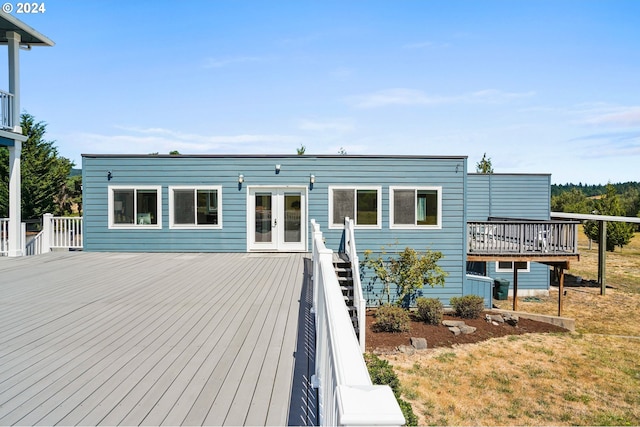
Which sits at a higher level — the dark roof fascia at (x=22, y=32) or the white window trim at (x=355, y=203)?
the dark roof fascia at (x=22, y=32)

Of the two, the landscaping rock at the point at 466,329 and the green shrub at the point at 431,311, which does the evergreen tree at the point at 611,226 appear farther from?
the green shrub at the point at 431,311

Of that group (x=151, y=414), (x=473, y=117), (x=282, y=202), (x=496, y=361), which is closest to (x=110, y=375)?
(x=151, y=414)

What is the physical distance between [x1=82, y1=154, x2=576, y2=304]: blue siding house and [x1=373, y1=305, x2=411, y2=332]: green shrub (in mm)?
2079

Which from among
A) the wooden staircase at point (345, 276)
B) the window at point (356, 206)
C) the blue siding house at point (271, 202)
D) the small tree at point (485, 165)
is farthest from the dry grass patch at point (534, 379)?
the small tree at point (485, 165)

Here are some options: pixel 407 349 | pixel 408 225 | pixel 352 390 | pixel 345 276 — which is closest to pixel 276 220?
pixel 345 276

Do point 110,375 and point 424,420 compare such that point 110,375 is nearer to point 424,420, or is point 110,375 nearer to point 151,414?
point 151,414

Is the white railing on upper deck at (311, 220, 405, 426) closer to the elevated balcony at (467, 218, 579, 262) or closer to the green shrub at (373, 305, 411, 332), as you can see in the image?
the green shrub at (373, 305, 411, 332)

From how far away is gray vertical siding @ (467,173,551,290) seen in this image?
15.0m

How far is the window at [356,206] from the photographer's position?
37.0 ft

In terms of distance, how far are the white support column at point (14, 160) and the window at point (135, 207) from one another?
2153mm

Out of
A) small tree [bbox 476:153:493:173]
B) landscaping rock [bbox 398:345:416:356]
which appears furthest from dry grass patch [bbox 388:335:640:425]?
small tree [bbox 476:153:493:173]

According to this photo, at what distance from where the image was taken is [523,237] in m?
11.2

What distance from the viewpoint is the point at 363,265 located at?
36.8ft

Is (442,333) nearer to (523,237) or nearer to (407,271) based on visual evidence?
(407,271)
